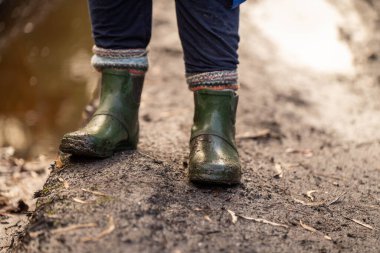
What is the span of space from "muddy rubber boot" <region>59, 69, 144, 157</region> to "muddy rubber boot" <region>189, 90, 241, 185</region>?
9.6 inches

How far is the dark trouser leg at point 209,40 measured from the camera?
1.59 metres

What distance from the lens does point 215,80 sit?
1.65m

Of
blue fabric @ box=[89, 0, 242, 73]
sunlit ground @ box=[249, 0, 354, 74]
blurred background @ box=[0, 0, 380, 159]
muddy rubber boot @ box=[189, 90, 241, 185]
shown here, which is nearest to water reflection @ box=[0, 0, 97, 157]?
blurred background @ box=[0, 0, 380, 159]

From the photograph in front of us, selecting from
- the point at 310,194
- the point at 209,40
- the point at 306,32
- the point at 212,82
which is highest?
the point at 306,32

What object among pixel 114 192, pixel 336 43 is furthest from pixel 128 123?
pixel 336 43

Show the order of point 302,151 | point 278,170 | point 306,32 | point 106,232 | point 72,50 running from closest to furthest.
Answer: point 106,232 → point 278,170 → point 302,151 → point 72,50 → point 306,32

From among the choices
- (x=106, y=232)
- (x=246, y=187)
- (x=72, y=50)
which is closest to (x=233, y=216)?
(x=246, y=187)

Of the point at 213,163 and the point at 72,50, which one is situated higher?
the point at 72,50

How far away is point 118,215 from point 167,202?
18cm

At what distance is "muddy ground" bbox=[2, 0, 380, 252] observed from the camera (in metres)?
1.30

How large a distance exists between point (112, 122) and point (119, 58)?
24 centimetres

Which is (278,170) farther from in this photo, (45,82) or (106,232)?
(45,82)

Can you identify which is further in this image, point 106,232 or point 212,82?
point 212,82

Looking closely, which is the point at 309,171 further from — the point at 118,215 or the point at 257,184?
the point at 118,215
